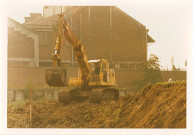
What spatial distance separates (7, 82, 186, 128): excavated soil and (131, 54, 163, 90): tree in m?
0.22

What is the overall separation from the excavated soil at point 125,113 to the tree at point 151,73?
0.22 metres

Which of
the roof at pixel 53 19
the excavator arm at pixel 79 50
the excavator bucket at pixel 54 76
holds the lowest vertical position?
the excavator bucket at pixel 54 76

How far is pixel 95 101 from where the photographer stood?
1094cm

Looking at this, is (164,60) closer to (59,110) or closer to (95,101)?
(95,101)

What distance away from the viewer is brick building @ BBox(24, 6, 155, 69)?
34.0 feet

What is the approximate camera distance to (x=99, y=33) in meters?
11.9

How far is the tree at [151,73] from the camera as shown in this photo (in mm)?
10133

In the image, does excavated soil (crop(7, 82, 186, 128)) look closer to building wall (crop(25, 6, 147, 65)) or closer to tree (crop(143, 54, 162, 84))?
tree (crop(143, 54, 162, 84))

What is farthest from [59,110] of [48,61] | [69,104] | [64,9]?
[64,9]

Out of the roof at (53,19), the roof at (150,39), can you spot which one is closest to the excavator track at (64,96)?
the roof at (53,19)

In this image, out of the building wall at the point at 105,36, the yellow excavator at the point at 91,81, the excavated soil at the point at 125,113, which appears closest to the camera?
the excavated soil at the point at 125,113

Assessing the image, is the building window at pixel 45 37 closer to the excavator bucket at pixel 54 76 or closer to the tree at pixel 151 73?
the excavator bucket at pixel 54 76

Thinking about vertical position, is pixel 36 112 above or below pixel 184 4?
below
